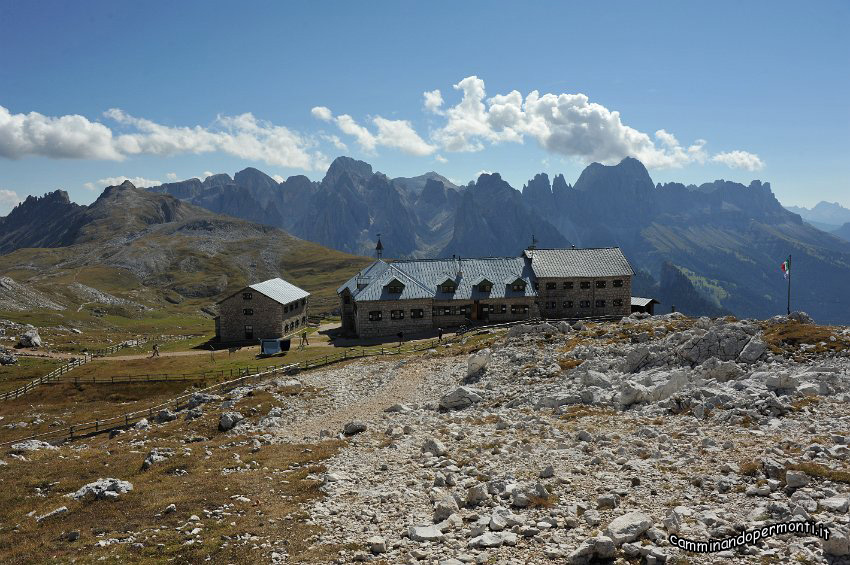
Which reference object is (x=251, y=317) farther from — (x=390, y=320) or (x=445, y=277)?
(x=445, y=277)

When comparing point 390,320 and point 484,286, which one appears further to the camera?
point 484,286

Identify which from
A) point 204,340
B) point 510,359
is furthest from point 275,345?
point 510,359

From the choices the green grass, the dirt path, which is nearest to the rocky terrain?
the dirt path

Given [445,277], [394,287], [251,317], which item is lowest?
[251,317]

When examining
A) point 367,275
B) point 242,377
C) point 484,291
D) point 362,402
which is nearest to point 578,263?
point 484,291

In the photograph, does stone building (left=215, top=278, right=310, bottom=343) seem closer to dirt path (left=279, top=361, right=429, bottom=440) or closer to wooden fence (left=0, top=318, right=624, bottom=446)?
wooden fence (left=0, top=318, right=624, bottom=446)

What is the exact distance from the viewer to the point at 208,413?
45.8 metres

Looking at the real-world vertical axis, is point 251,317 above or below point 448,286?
below

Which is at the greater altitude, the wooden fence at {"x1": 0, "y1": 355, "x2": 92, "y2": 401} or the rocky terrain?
the rocky terrain

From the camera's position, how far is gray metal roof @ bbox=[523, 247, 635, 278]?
286 feet

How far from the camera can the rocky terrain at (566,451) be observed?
56.5 feet

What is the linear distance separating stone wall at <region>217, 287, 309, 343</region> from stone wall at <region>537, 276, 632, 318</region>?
141ft

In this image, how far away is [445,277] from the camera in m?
87.2

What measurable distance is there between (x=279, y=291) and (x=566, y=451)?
7370 centimetres
